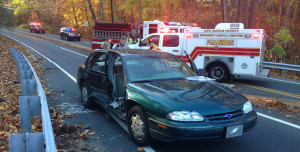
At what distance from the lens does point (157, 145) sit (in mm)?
4270

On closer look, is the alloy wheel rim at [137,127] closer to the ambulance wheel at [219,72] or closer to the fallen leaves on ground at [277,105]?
the fallen leaves on ground at [277,105]

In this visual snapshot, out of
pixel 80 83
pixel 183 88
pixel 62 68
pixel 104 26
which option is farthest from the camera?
pixel 104 26

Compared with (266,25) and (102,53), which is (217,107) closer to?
(102,53)

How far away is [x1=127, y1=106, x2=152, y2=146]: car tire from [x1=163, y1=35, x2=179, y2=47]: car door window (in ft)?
23.5

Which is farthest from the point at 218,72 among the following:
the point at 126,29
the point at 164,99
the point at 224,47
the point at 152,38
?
the point at 126,29

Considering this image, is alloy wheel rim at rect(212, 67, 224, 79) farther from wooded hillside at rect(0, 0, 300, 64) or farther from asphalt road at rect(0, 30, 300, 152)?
wooded hillside at rect(0, 0, 300, 64)

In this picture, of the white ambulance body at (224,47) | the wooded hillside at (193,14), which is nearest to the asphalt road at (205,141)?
the white ambulance body at (224,47)

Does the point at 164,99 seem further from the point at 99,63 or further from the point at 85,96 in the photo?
the point at 85,96

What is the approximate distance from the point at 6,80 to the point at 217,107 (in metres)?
8.63

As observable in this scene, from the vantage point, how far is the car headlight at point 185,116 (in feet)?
11.6

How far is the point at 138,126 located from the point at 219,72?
6970mm

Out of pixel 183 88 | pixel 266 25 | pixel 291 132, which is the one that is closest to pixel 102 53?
→ pixel 183 88

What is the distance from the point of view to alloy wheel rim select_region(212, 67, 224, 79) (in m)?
10.3

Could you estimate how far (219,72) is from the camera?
10.3m
